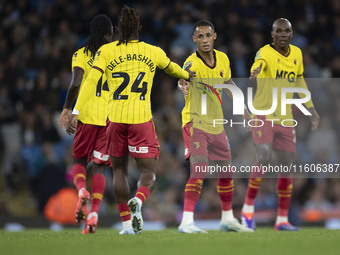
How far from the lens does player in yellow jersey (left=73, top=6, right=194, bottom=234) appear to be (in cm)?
756

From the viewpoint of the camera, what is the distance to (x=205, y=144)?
325 inches

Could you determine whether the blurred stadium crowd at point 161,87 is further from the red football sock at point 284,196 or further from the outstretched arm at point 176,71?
the outstretched arm at point 176,71

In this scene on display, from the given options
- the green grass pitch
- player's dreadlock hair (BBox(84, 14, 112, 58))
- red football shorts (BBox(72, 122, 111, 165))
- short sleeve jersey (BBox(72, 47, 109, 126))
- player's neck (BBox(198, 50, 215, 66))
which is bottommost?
the green grass pitch

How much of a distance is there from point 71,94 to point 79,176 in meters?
0.98

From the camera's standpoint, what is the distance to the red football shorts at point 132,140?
7.57m

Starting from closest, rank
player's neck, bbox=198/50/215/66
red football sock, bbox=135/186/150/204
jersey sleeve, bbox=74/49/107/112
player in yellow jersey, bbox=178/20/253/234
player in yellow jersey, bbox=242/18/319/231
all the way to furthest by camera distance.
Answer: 1. red football sock, bbox=135/186/150/204
2. jersey sleeve, bbox=74/49/107/112
3. player in yellow jersey, bbox=178/20/253/234
4. player's neck, bbox=198/50/215/66
5. player in yellow jersey, bbox=242/18/319/231

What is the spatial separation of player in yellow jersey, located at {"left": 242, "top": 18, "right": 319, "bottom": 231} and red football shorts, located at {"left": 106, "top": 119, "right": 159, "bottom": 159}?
1866 millimetres

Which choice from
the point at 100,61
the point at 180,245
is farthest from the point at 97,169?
the point at 180,245

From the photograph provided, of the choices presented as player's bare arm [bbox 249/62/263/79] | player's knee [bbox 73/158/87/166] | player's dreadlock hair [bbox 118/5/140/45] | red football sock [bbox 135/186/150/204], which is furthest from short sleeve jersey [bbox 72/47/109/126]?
player's bare arm [bbox 249/62/263/79]

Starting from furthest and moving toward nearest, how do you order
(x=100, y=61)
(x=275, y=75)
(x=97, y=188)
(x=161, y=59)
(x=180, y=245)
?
(x=275, y=75) < (x=97, y=188) < (x=161, y=59) < (x=100, y=61) < (x=180, y=245)

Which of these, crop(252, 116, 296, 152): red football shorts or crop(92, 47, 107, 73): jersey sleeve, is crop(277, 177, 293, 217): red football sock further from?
crop(92, 47, 107, 73): jersey sleeve

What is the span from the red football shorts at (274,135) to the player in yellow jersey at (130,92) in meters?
1.81

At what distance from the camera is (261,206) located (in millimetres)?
12711

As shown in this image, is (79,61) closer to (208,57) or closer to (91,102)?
(91,102)
